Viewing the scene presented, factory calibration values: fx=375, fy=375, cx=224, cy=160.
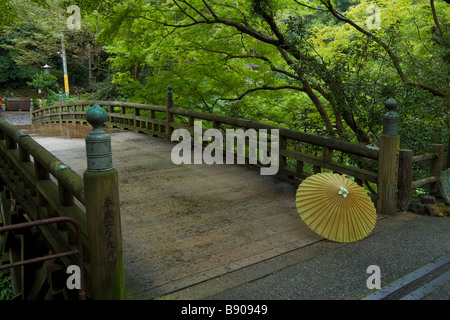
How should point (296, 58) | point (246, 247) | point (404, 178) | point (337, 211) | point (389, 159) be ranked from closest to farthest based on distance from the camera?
point (246, 247) → point (337, 211) → point (389, 159) → point (404, 178) → point (296, 58)

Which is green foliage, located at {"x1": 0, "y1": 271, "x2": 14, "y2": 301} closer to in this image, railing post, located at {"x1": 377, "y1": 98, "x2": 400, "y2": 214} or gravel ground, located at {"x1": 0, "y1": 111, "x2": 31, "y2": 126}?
railing post, located at {"x1": 377, "y1": 98, "x2": 400, "y2": 214}

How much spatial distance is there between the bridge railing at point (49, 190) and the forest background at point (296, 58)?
3992 millimetres

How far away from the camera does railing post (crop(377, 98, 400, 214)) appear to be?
479cm

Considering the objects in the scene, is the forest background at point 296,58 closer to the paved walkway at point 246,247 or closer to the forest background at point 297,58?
the forest background at point 297,58

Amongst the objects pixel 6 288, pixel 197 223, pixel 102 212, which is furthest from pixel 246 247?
pixel 6 288

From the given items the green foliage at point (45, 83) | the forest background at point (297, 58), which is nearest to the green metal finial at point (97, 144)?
the forest background at point (297, 58)

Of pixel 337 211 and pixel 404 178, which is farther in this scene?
pixel 404 178

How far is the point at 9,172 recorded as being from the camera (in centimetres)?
621

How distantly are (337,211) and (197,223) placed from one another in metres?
1.70

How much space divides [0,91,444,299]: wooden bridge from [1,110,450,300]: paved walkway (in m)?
0.02

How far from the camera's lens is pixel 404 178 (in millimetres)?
4941

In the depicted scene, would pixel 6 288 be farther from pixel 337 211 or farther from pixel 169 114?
Answer: pixel 337 211

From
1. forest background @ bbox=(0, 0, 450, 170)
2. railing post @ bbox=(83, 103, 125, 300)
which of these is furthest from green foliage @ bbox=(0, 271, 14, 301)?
railing post @ bbox=(83, 103, 125, 300)
